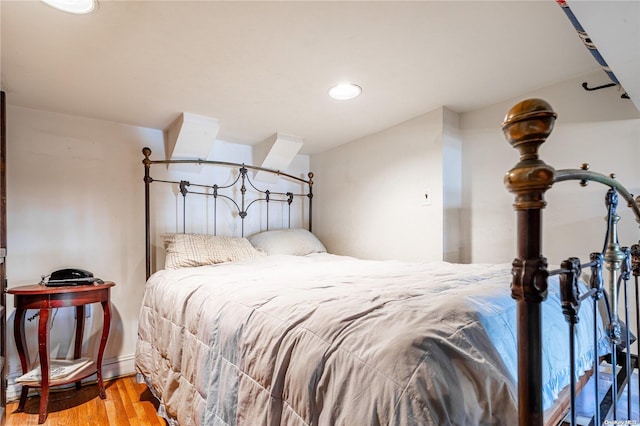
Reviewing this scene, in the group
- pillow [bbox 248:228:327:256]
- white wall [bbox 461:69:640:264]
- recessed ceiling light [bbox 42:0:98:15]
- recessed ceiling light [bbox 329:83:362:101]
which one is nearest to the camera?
recessed ceiling light [bbox 42:0:98:15]

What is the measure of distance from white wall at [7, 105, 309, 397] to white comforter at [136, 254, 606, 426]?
1.21 metres

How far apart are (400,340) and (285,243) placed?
7.36 ft

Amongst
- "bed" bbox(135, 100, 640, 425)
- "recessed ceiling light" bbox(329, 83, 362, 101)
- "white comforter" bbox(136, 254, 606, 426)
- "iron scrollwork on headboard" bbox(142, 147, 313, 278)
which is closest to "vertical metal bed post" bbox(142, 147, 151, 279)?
"iron scrollwork on headboard" bbox(142, 147, 313, 278)

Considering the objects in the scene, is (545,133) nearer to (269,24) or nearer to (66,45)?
(269,24)

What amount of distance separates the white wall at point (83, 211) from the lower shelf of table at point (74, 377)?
342mm

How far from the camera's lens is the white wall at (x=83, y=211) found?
2.17 metres

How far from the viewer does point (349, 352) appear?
748mm

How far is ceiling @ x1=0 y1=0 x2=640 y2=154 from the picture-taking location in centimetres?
134

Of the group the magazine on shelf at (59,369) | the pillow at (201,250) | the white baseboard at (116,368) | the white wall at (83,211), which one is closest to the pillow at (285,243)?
the pillow at (201,250)

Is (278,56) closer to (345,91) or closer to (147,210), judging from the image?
(345,91)

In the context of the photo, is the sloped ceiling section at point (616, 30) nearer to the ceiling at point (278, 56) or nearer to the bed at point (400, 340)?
the ceiling at point (278, 56)

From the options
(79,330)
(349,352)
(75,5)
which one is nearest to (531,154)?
(349,352)

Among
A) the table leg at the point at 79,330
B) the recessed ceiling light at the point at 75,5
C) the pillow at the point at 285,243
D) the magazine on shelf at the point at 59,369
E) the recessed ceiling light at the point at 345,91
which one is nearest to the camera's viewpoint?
the recessed ceiling light at the point at 75,5

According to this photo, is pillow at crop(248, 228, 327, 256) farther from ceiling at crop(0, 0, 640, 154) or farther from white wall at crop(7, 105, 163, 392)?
ceiling at crop(0, 0, 640, 154)
